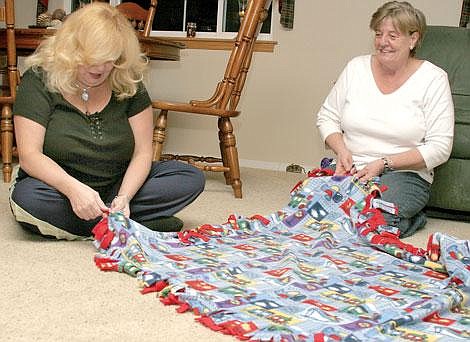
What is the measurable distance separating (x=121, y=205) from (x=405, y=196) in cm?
110

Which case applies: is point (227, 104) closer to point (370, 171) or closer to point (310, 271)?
point (370, 171)

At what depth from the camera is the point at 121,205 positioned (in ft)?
6.79

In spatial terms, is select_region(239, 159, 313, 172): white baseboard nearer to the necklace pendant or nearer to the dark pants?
Answer: the dark pants

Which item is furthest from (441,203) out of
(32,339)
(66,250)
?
(32,339)

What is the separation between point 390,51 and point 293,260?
1.07 m

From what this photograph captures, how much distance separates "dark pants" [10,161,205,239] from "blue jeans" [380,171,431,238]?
72cm

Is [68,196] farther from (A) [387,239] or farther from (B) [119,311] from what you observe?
(A) [387,239]

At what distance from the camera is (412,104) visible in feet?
8.76

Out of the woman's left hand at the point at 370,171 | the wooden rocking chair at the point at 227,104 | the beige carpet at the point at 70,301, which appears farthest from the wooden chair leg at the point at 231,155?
the beige carpet at the point at 70,301

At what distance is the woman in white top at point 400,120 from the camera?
2.62 m

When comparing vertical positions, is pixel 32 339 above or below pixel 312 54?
below

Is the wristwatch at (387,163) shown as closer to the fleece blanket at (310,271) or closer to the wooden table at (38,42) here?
the fleece blanket at (310,271)

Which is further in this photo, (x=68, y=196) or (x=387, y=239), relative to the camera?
(x=387, y=239)

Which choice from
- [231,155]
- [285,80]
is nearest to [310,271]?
[231,155]
